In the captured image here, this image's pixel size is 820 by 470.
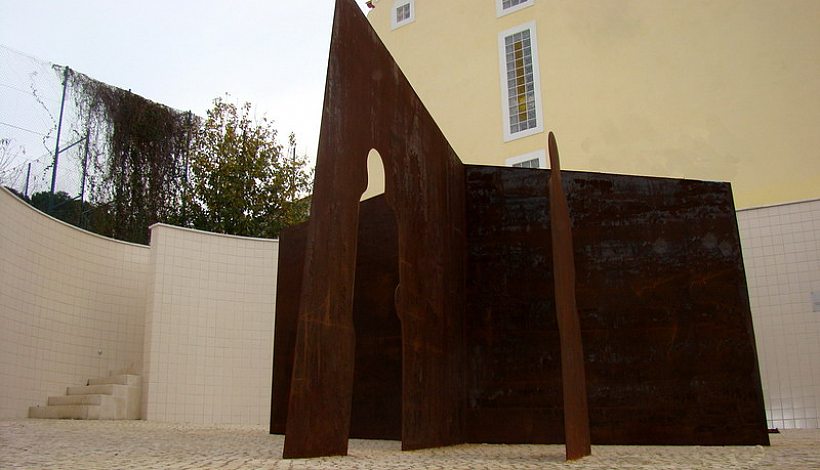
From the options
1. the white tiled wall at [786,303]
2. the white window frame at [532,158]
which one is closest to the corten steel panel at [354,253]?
the white tiled wall at [786,303]

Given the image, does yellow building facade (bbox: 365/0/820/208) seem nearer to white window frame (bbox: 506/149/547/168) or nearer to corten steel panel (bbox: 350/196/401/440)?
white window frame (bbox: 506/149/547/168)

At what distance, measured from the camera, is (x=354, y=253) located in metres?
4.45

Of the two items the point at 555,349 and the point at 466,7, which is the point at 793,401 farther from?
the point at 466,7

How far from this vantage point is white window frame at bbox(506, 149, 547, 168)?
42.1 feet

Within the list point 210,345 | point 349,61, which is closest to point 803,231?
point 349,61

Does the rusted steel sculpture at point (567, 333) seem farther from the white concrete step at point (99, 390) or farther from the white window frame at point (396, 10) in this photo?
the white window frame at point (396, 10)

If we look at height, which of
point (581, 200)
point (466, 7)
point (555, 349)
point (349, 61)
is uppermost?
point (466, 7)

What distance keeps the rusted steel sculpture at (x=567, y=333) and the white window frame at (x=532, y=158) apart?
817 cm

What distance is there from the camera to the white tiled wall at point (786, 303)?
8758 millimetres

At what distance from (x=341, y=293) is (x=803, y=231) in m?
7.22

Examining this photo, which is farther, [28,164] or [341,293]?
[28,164]

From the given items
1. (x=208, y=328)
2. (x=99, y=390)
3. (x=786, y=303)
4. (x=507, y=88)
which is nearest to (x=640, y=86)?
(x=507, y=88)

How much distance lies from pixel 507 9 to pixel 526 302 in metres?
9.94

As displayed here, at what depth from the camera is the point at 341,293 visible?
429 centimetres
